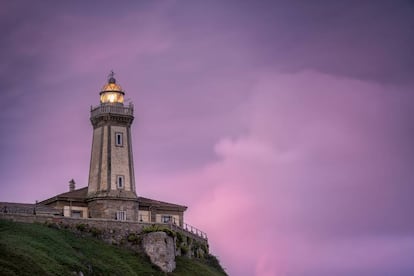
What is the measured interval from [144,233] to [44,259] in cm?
1794

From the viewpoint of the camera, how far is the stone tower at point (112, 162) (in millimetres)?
90562

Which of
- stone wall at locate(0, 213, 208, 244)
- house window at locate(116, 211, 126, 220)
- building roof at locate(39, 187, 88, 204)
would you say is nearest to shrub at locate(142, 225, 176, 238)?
stone wall at locate(0, 213, 208, 244)

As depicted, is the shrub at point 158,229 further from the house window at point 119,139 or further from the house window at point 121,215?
the house window at point 119,139

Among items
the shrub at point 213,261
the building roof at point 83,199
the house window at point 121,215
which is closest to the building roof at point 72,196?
the building roof at point 83,199

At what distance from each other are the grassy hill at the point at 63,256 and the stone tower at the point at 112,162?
6.85 metres

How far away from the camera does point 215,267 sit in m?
95.6

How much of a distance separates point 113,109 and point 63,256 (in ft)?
76.2

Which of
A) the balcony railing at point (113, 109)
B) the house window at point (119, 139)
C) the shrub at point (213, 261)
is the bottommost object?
the shrub at point (213, 261)

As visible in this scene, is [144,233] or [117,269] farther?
[144,233]

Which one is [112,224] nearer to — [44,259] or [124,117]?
[124,117]

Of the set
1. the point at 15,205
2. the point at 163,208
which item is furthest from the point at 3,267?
the point at 163,208

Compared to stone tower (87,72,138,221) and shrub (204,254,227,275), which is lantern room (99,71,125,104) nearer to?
stone tower (87,72,138,221)

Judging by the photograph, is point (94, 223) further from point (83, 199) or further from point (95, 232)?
point (83, 199)

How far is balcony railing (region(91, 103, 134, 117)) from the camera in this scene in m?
93.4
